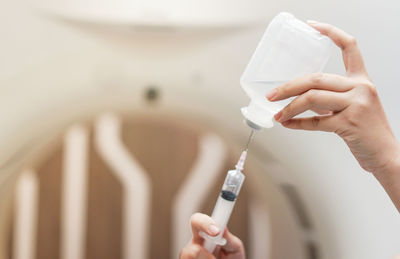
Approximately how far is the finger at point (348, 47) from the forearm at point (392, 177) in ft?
0.58

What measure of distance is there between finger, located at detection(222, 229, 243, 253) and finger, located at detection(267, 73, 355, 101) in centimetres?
39

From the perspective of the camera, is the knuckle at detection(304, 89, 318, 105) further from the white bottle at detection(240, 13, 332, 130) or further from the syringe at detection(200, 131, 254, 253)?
the syringe at detection(200, 131, 254, 253)

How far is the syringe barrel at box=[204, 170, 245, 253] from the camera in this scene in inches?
31.9

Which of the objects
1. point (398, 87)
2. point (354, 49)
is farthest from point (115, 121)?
point (398, 87)

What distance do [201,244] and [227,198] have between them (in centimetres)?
14

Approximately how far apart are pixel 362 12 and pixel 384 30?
0.07m

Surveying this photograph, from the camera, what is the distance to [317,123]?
0.72 metres

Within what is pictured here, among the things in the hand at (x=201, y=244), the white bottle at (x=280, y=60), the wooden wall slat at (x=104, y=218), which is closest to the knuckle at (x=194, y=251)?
the hand at (x=201, y=244)

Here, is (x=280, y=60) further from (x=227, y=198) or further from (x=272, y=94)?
(x=227, y=198)

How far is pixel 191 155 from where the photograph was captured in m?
1.19

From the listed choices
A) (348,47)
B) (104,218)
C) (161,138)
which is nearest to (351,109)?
(348,47)

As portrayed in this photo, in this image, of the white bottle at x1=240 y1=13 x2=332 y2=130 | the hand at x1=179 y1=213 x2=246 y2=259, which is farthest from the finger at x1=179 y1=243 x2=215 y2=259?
the white bottle at x1=240 y1=13 x2=332 y2=130

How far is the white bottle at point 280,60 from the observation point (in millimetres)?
709

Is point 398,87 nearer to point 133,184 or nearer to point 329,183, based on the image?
point 329,183
